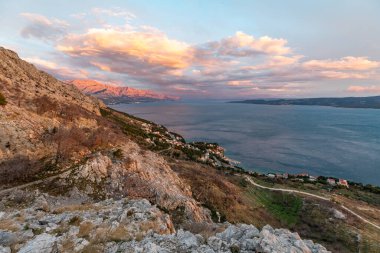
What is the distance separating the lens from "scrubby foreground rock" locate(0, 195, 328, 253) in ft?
57.1

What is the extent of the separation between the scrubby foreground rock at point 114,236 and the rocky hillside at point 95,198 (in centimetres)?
7

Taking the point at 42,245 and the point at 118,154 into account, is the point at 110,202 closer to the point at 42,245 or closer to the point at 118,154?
the point at 42,245

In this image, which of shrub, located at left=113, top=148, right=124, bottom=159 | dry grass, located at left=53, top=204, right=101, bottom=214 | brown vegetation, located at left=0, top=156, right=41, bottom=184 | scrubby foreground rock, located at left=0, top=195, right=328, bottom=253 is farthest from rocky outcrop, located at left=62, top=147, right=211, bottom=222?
scrubby foreground rock, located at left=0, top=195, right=328, bottom=253

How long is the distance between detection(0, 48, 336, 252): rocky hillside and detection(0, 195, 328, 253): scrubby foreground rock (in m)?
0.07

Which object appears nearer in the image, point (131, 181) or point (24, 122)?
point (131, 181)

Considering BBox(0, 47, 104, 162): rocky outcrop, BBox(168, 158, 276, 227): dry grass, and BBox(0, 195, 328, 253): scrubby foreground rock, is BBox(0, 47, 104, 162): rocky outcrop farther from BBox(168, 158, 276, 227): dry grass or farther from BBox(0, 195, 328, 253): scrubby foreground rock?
BBox(168, 158, 276, 227): dry grass

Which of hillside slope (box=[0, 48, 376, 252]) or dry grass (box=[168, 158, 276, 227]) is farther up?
hillside slope (box=[0, 48, 376, 252])

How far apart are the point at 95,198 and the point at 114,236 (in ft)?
53.0

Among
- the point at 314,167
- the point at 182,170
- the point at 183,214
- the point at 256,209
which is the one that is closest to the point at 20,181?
the point at 183,214

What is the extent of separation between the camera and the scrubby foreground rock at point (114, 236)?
57.1 ft

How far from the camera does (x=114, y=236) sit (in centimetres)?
1928

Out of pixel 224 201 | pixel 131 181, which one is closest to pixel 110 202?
pixel 131 181

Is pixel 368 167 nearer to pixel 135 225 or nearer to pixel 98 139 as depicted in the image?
pixel 98 139

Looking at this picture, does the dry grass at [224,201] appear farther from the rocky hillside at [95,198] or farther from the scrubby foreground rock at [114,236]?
the scrubby foreground rock at [114,236]
